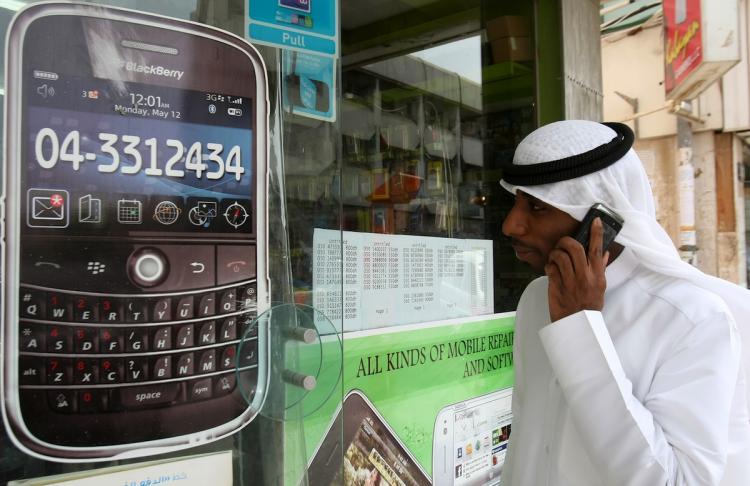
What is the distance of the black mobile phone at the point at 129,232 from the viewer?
109 cm

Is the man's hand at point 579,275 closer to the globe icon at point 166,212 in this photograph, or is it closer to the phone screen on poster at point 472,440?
the globe icon at point 166,212

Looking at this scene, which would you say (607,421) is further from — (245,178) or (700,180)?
(700,180)

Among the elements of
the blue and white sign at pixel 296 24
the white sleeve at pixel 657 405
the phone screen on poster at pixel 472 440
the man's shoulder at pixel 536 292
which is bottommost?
the phone screen on poster at pixel 472 440

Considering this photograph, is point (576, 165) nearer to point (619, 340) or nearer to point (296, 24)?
point (619, 340)

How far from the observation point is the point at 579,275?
4.20 ft

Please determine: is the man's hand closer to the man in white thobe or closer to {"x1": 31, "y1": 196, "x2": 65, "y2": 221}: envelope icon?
the man in white thobe

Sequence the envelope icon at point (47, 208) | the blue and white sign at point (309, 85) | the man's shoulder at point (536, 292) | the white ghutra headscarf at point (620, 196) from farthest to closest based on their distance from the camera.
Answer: the man's shoulder at point (536, 292)
the blue and white sign at point (309, 85)
the white ghutra headscarf at point (620, 196)
the envelope icon at point (47, 208)

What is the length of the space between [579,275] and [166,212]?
93cm

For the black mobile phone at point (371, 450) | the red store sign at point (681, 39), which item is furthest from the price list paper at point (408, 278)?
the red store sign at point (681, 39)

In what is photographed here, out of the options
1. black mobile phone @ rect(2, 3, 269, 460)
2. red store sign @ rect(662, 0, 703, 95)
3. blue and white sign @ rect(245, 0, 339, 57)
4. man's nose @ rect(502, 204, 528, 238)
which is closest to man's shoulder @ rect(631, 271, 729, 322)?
man's nose @ rect(502, 204, 528, 238)

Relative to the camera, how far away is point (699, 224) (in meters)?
7.64

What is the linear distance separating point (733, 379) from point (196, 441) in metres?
1.17

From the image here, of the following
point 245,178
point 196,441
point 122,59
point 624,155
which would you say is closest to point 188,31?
point 122,59

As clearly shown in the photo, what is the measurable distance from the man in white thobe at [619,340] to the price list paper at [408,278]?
25.2 inches
